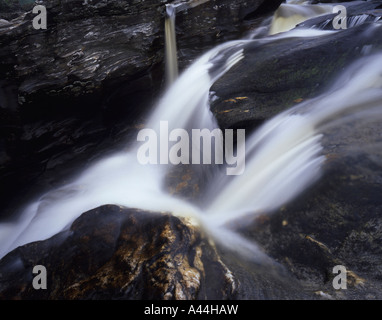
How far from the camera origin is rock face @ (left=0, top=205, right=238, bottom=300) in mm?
2180

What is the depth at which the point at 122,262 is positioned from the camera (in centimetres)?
253

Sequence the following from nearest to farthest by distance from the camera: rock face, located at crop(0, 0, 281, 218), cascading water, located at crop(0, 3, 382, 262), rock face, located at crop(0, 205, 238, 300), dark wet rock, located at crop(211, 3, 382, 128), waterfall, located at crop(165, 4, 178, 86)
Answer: rock face, located at crop(0, 205, 238, 300) → cascading water, located at crop(0, 3, 382, 262) → dark wet rock, located at crop(211, 3, 382, 128) → rock face, located at crop(0, 0, 281, 218) → waterfall, located at crop(165, 4, 178, 86)

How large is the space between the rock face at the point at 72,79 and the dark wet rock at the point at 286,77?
208 cm

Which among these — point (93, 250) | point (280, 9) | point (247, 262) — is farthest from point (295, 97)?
point (280, 9)

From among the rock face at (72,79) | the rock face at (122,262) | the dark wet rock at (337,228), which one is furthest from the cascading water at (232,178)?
the rock face at (72,79)

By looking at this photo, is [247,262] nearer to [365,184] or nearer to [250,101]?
[365,184]

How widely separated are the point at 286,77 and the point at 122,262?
3.76 meters

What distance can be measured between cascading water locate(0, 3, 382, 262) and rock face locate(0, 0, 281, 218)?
0.85 meters

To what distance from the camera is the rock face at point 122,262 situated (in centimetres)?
218

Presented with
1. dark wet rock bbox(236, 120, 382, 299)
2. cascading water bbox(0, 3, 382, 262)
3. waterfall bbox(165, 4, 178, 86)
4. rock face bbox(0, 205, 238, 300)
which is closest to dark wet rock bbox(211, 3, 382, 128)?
cascading water bbox(0, 3, 382, 262)

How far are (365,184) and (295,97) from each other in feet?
6.58

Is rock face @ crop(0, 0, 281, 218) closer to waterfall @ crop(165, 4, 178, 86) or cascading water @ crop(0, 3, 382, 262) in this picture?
waterfall @ crop(165, 4, 178, 86)

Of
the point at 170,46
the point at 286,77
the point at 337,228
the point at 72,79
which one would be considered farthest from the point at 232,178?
the point at 170,46
